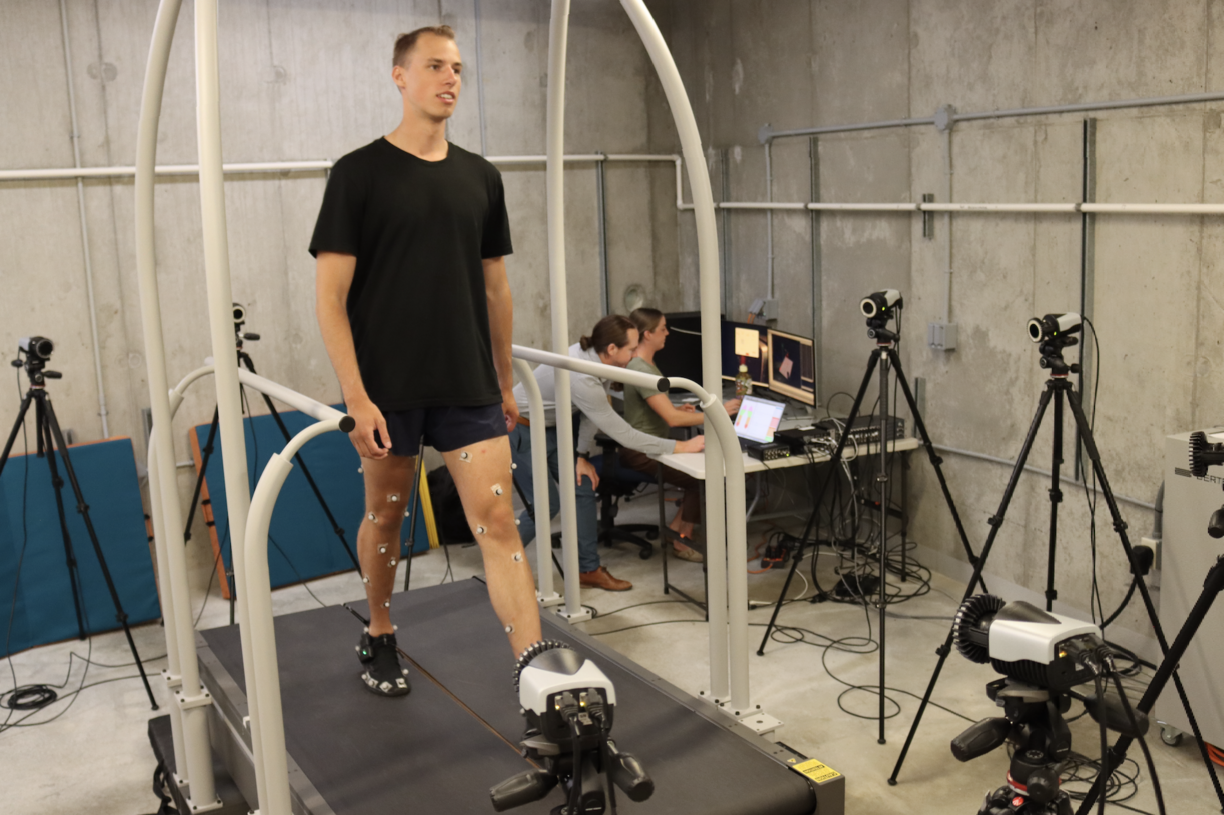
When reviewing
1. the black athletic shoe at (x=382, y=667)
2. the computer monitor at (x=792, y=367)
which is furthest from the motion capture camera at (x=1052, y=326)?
the black athletic shoe at (x=382, y=667)

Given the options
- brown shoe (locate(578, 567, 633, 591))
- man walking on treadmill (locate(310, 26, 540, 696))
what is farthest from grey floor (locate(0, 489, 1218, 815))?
man walking on treadmill (locate(310, 26, 540, 696))

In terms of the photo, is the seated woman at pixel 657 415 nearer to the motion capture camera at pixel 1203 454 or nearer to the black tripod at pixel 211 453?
the black tripod at pixel 211 453

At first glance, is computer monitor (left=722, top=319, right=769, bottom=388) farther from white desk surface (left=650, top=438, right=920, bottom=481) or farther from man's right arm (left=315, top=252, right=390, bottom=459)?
man's right arm (left=315, top=252, right=390, bottom=459)

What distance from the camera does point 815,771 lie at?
2.54 metres

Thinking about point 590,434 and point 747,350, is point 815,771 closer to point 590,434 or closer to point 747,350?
point 590,434

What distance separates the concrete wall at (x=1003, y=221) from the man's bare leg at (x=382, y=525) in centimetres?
232

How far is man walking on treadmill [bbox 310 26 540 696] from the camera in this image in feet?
8.84

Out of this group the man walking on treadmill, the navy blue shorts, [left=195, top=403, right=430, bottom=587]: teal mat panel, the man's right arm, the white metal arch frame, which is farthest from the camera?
[left=195, top=403, right=430, bottom=587]: teal mat panel

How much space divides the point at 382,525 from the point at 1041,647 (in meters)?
2.00

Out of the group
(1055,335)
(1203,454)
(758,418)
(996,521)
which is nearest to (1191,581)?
(996,521)

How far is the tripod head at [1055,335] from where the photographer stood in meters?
3.12

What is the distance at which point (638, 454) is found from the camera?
5344mm

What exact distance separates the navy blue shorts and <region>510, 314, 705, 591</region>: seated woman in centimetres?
168

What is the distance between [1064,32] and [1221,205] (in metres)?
0.96
